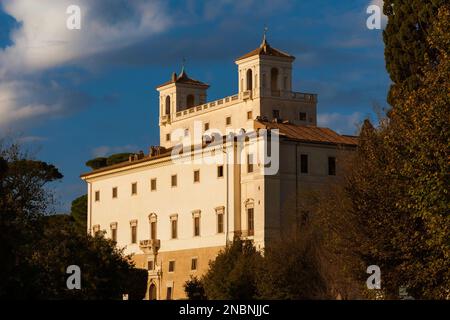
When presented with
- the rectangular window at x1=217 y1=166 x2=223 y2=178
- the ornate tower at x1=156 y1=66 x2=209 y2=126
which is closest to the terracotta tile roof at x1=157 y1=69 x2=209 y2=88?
the ornate tower at x1=156 y1=66 x2=209 y2=126

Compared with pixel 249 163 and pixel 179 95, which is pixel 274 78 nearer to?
pixel 179 95

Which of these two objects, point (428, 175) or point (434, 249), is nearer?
point (428, 175)

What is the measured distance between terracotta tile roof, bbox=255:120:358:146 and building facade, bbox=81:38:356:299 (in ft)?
0.27

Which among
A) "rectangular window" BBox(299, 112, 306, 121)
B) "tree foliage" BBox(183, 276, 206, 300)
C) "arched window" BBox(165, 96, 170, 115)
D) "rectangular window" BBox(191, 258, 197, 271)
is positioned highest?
"arched window" BBox(165, 96, 170, 115)

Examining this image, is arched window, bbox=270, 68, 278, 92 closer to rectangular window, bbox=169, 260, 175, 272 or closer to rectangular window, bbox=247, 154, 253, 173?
rectangular window, bbox=169, 260, 175, 272

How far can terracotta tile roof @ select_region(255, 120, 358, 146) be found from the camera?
236 feet

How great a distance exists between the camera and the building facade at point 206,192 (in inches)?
2731

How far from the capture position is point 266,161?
227 feet

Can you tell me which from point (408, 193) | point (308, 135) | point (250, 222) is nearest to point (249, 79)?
point (308, 135)

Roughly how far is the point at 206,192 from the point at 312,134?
7175mm

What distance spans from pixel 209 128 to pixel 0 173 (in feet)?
183
